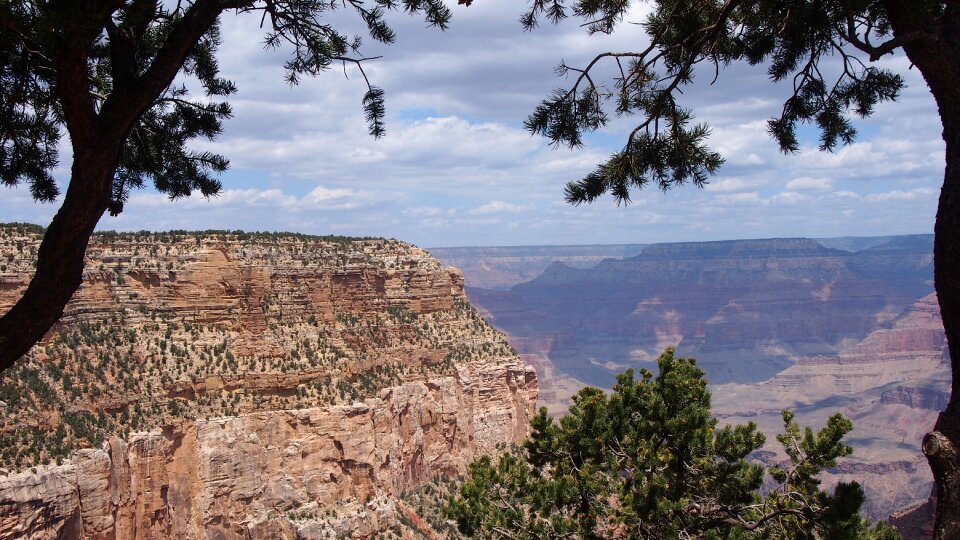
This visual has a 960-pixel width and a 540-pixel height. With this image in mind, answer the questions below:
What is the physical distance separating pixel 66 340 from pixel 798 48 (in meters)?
30.5

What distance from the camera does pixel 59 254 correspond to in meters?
7.11

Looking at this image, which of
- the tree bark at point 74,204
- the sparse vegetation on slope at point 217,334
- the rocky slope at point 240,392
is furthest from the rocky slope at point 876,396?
the tree bark at point 74,204

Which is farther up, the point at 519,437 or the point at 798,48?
the point at 798,48

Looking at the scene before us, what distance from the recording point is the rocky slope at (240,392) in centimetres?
2964

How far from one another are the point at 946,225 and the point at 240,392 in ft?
107

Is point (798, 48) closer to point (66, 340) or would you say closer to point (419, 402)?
point (66, 340)

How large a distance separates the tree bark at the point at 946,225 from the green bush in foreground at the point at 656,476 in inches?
185

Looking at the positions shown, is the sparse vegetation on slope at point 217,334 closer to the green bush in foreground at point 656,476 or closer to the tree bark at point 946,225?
the green bush in foreground at point 656,476

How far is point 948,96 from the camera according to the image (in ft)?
20.8

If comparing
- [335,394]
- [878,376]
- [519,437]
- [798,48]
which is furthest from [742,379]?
[798,48]

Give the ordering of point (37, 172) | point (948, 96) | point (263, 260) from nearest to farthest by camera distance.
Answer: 1. point (948, 96)
2. point (37, 172)
3. point (263, 260)

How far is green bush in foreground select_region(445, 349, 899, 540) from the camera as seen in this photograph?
11281mm

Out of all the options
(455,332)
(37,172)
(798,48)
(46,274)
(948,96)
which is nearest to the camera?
(948,96)

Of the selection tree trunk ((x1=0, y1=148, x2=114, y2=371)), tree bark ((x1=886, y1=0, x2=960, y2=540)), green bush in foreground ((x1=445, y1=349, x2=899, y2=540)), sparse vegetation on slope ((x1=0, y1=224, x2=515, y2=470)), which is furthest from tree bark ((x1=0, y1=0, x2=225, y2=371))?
sparse vegetation on slope ((x1=0, y1=224, x2=515, y2=470))
